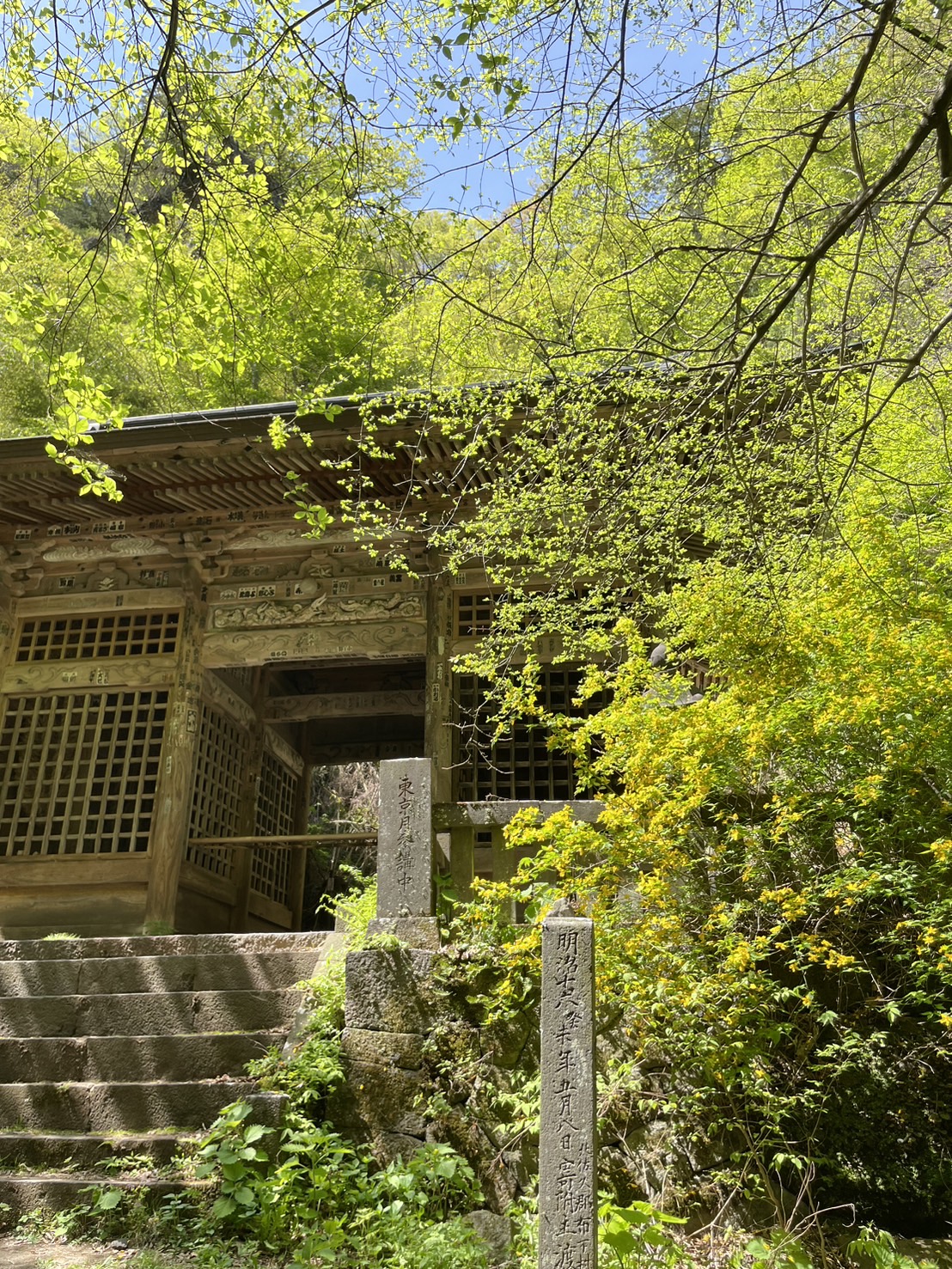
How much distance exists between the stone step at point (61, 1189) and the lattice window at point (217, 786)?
528 centimetres

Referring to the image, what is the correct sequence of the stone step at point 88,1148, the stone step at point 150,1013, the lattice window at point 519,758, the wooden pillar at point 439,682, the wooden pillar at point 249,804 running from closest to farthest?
the stone step at point 88,1148 < the stone step at point 150,1013 < the wooden pillar at point 439,682 < the lattice window at point 519,758 < the wooden pillar at point 249,804

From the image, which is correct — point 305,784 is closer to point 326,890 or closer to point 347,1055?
point 326,890

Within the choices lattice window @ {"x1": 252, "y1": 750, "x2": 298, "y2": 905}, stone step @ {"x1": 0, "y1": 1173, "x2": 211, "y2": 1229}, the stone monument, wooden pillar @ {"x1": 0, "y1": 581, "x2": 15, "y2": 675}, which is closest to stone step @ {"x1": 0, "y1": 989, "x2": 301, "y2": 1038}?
the stone monument

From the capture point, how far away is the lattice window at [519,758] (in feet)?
30.2

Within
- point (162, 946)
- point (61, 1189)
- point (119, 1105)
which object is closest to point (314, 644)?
point (162, 946)

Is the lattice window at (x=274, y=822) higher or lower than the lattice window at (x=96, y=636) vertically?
lower

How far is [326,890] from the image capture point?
15562mm

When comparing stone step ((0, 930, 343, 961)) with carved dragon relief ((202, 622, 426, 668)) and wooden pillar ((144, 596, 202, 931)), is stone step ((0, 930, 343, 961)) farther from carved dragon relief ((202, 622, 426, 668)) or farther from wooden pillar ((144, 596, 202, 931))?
carved dragon relief ((202, 622, 426, 668))

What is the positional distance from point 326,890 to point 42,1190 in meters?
11.0

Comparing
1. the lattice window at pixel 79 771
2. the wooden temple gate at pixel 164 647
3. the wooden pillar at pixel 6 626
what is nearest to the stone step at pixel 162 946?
the wooden temple gate at pixel 164 647

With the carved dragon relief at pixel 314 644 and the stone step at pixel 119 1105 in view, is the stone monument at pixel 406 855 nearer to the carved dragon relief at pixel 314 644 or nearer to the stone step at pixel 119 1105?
the stone step at pixel 119 1105

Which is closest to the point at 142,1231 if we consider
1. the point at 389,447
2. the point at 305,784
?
the point at 389,447

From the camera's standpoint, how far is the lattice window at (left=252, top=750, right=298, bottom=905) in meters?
12.1

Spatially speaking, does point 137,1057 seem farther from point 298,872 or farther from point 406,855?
point 298,872
